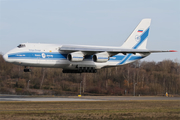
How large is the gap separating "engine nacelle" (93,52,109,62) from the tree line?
31.4m

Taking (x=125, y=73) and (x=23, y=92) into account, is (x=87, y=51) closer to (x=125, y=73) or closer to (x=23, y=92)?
(x=23, y=92)

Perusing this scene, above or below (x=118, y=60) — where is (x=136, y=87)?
below

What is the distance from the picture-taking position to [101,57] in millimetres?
37281

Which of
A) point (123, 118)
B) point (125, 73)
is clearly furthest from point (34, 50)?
point (125, 73)

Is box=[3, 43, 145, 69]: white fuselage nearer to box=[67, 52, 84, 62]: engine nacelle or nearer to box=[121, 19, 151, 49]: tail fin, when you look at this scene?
box=[67, 52, 84, 62]: engine nacelle

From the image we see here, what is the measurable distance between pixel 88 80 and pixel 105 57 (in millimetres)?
36053

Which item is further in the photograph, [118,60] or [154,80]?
[154,80]

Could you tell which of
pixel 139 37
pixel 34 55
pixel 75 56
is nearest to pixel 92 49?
pixel 75 56

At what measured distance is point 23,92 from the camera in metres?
64.5

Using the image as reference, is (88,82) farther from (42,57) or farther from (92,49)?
(42,57)

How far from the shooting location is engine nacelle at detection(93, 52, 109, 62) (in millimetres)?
37125

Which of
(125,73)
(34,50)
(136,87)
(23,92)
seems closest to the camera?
(34,50)

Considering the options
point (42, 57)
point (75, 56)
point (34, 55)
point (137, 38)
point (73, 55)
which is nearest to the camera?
point (34, 55)

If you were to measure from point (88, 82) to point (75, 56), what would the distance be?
120ft
